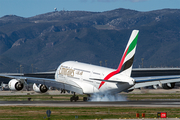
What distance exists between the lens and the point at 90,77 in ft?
198

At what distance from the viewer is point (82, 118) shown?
36812 mm

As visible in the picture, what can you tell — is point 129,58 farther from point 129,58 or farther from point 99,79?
point 99,79

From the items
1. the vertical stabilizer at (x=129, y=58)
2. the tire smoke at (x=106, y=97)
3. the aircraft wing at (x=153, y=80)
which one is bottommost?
the tire smoke at (x=106, y=97)

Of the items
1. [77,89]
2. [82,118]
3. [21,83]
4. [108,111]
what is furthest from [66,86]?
[82,118]

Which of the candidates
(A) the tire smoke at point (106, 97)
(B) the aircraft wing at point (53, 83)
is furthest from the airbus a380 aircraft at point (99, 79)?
(A) the tire smoke at point (106, 97)

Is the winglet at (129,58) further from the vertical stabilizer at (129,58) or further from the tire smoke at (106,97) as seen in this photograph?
the tire smoke at (106,97)

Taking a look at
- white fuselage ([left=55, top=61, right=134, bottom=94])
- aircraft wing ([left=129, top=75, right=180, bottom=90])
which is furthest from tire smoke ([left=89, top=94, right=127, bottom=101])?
aircraft wing ([left=129, top=75, right=180, bottom=90])

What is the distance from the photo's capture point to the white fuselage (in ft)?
178

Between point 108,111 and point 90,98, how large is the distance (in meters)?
20.5

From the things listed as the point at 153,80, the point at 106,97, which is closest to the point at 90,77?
the point at 106,97

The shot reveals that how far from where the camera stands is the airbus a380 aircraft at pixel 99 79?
53.8 m

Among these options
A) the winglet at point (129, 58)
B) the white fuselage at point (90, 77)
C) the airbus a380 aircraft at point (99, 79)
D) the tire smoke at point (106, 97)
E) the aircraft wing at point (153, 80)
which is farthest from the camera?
the tire smoke at point (106, 97)

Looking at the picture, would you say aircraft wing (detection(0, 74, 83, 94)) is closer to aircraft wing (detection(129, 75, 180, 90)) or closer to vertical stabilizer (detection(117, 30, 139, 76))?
vertical stabilizer (detection(117, 30, 139, 76))

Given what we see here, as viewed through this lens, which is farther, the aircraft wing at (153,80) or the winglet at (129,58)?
the aircraft wing at (153,80)
